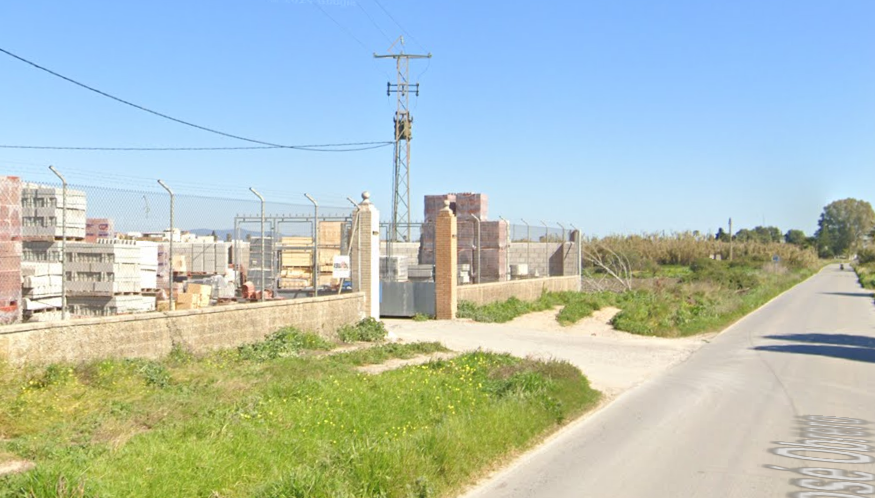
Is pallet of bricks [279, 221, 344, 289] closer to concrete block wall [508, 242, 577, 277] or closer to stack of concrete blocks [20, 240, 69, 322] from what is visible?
stack of concrete blocks [20, 240, 69, 322]

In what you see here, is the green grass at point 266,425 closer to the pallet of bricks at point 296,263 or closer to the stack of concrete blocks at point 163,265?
the stack of concrete blocks at point 163,265

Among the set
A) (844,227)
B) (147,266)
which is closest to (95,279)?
(147,266)

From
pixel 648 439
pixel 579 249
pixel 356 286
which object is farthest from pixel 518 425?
pixel 579 249

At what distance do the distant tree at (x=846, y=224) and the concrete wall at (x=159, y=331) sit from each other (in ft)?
617

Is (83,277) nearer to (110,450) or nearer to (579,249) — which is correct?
(110,450)

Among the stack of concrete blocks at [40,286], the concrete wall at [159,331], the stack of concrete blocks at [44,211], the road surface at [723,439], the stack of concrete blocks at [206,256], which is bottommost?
the road surface at [723,439]

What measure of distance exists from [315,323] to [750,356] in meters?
10.3

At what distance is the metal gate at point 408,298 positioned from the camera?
24672 mm

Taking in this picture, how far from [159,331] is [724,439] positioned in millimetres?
8521

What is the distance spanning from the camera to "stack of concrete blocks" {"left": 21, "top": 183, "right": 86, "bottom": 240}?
41.2 ft

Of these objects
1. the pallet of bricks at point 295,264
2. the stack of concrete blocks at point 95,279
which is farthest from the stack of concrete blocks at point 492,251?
the stack of concrete blocks at point 95,279

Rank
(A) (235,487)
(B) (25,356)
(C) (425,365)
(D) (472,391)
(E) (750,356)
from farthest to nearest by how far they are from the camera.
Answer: (E) (750,356), (C) (425,365), (D) (472,391), (B) (25,356), (A) (235,487)

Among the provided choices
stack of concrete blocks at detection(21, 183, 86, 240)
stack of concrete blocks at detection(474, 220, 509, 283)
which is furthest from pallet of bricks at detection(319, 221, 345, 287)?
stack of concrete blocks at detection(21, 183, 86, 240)

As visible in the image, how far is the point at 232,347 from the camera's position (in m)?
14.7
